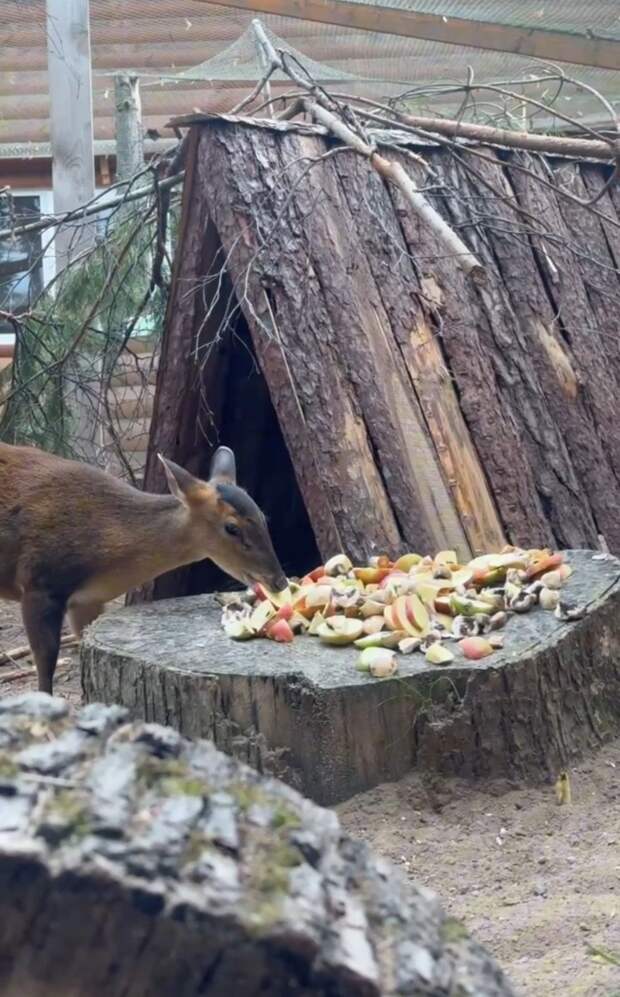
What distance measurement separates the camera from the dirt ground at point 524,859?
3.34m

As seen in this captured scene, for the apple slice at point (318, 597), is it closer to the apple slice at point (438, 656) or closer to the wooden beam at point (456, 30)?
the apple slice at point (438, 656)

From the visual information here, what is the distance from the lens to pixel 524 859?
4223mm

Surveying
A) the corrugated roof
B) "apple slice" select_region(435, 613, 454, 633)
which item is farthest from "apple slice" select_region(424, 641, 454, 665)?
the corrugated roof

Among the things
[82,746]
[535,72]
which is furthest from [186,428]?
[82,746]

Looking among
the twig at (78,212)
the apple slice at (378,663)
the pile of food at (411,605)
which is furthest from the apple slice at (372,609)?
the twig at (78,212)

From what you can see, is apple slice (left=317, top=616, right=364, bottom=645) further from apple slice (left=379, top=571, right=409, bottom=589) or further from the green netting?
the green netting

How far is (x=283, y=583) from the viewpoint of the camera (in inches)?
243

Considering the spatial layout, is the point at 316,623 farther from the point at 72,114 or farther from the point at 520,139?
the point at 72,114

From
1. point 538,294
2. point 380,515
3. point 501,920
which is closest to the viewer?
point 501,920

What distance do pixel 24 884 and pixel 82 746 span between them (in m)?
0.23

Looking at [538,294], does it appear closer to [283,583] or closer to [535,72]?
[283,583]

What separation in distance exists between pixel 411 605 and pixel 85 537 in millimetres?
2144

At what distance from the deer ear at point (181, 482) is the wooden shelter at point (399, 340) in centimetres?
50

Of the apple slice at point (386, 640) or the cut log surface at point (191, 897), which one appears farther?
the apple slice at point (386, 640)
